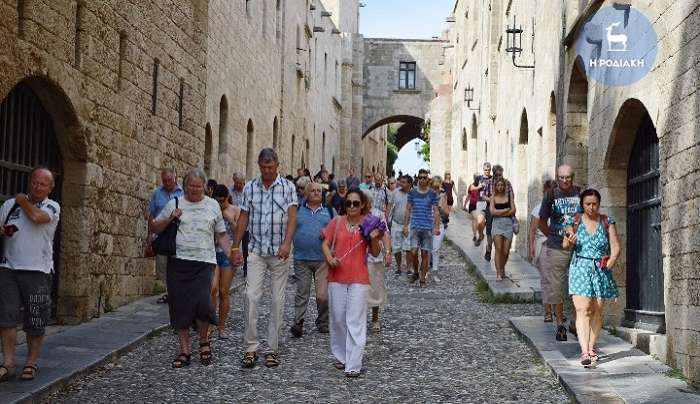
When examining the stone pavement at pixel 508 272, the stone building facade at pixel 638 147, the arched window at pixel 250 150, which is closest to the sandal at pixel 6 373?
the stone building facade at pixel 638 147

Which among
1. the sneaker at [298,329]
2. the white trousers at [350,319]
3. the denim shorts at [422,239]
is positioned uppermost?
the denim shorts at [422,239]

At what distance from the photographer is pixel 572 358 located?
7.90m

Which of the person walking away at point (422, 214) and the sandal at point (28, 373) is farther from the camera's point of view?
the person walking away at point (422, 214)

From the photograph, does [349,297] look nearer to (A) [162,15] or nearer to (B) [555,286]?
(B) [555,286]

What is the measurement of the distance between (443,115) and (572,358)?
30.3 metres

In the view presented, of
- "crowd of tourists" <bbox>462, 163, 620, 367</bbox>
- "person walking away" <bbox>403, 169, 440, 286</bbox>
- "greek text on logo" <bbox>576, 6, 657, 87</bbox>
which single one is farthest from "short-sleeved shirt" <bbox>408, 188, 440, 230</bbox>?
"greek text on logo" <bbox>576, 6, 657, 87</bbox>

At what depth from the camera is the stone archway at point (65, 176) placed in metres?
8.93

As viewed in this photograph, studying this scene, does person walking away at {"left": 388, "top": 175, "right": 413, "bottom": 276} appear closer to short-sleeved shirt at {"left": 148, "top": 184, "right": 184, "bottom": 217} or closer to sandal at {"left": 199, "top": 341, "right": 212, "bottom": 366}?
short-sleeved shirt at {"left": 148, "top": 184, "right": 184, "bottom": 217}

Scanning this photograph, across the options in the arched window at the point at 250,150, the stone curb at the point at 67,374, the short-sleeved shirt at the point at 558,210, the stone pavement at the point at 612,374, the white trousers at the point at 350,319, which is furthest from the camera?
the arched window at the point at 250,150

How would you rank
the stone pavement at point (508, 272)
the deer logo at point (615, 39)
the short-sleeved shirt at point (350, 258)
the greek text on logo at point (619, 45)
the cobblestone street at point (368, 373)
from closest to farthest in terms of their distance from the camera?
the cobblestone street at point (368, 373) → the short-sleeved shirt at point (350, 258) → the greek text on logo at point (619, 45) → the deer logo at point (615, 39) → the stone pavement at point (508, 272)

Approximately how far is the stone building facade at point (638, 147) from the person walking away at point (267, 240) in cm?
304

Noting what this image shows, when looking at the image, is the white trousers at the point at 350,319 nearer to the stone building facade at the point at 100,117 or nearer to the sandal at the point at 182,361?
the sandal at the point at 182,361

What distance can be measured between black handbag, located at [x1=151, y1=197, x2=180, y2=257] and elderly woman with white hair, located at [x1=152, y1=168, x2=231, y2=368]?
0.04m

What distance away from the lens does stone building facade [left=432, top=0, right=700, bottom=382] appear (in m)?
6.95
